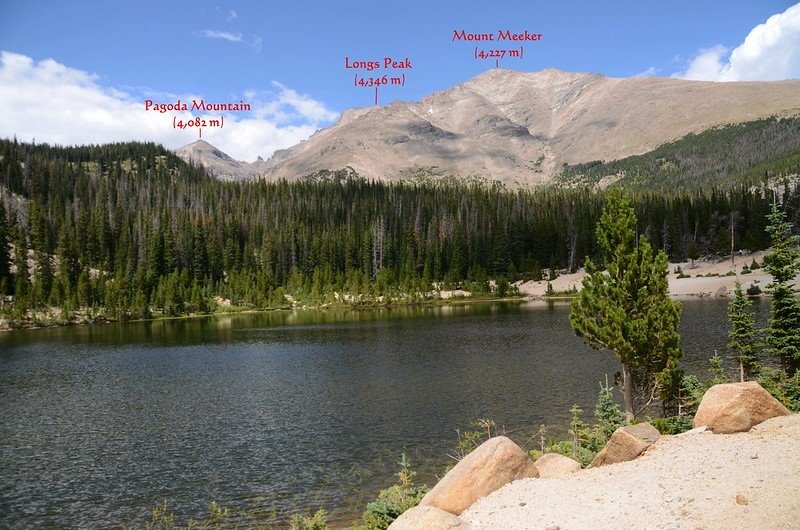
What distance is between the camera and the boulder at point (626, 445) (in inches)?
707

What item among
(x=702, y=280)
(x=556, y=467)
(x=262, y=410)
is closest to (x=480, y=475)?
(x=556, y=467)

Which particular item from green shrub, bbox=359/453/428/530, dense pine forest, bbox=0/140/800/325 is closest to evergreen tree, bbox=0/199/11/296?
dense pine forest, bbox=0/140/800/325

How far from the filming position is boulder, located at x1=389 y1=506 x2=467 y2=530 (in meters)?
14.0

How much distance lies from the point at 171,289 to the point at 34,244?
2001 inches

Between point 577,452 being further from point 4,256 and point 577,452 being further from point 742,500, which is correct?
point 4,256

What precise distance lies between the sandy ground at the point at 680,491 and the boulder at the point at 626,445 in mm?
332

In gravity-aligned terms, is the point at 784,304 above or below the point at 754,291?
above

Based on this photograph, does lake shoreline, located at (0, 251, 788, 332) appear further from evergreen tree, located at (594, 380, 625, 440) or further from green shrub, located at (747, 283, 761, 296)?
evergreen tree, located at (594, 380, 625, 440)

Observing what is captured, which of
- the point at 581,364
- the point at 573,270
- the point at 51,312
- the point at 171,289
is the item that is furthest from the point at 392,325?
the point at 573,270

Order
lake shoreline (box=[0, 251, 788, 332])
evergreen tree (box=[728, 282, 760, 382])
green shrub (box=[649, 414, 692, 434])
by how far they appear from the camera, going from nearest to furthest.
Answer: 1. green shrub (box=[649, 414, 692, 434])
2. evergreen tree (box=[728, 282, 760, 382])
3. lake shoreline (box=[0, 251, 788, 332])

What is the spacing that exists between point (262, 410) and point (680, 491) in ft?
104

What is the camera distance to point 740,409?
17.9 m

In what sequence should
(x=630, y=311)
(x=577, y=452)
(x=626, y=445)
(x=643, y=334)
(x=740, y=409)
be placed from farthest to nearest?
(x=630, y=311)
(x=643, y=334)
(x=577, y=452)
(x=626, y=445)
(x=740, y=409)

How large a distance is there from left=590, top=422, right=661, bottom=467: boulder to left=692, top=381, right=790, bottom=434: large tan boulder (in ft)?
6.33
